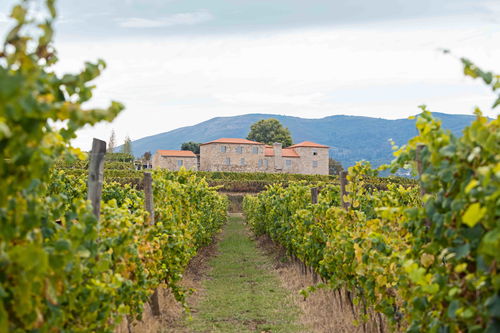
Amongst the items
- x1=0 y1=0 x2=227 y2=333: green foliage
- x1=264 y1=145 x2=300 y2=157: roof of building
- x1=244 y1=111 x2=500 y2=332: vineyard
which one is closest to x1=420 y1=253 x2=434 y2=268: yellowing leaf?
x1=244 y1=111 x2=500 y2=332: vineyard

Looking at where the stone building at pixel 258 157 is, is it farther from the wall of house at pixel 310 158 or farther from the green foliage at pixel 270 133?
the green foliage at pixel 270 133

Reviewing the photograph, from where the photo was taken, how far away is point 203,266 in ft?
42.4

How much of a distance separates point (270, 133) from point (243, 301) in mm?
71891

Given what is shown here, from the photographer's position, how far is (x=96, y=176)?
4.45 meters

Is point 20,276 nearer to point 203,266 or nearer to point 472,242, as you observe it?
point 472,242

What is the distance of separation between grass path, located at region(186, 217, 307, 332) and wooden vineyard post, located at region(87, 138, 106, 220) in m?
3.54

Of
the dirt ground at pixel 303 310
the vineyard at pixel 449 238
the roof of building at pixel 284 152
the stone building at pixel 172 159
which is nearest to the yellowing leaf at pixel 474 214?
the vineyard at pixel 449 238

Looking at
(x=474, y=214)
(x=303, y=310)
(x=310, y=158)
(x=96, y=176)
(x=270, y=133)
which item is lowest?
(x=303, y=310)

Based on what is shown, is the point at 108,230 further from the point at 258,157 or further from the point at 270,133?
the point at 270,133

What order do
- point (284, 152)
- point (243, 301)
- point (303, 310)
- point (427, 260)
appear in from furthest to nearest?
point (284, 152) < point (243, 301) < point (303, 310) < point (427, 260)

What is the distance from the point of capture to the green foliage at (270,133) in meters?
80.6

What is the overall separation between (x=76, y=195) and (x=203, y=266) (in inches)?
152

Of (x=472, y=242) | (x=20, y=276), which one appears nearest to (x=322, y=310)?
(x=472, y=242)

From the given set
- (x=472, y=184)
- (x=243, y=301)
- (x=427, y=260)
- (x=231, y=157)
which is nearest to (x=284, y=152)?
(x=231, y=157)
